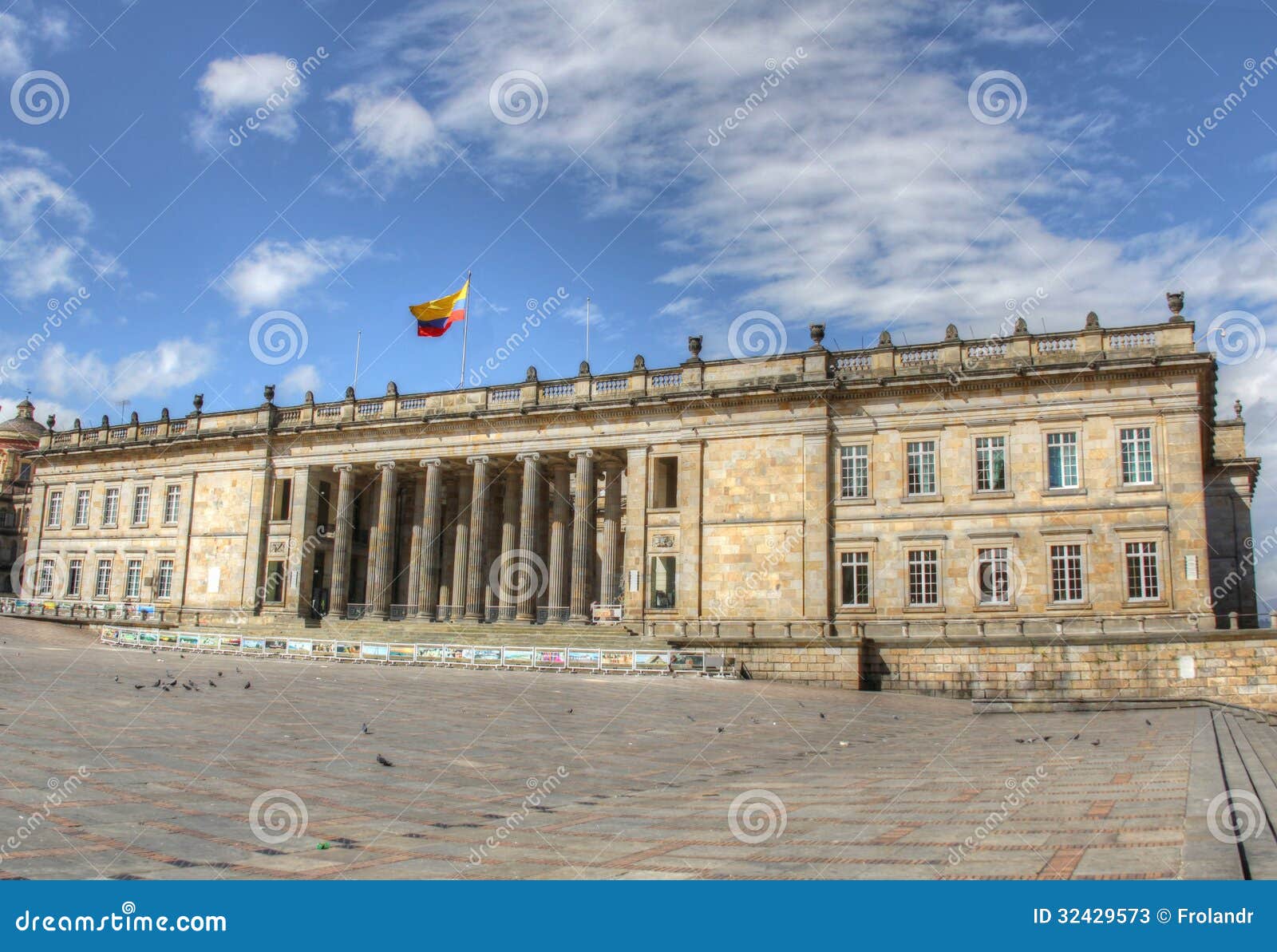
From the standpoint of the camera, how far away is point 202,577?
50188 mm

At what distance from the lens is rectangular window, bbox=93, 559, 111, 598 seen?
54.2 metres

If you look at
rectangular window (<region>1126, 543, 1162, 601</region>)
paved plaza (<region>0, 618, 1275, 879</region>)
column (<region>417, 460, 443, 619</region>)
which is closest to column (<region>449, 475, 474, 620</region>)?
column (<region>417, 460, 443, 619</region>)

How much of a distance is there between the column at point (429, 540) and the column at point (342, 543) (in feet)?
12.5

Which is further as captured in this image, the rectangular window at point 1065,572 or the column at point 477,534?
the column at point 477,534

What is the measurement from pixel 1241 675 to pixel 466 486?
33.5 meters

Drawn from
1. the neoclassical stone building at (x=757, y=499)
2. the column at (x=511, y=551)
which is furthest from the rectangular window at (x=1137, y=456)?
the column at (x=511, y=551)

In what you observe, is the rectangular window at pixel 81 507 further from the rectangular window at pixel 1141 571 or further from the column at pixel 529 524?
the rectangular window at pixel 1141 571

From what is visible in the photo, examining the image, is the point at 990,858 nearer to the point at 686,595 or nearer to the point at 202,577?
the point at 686,595

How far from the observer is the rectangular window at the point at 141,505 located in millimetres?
53438

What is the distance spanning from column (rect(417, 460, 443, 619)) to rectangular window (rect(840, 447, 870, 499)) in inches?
734


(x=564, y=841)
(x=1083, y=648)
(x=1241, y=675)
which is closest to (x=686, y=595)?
(x=1083, y=648)

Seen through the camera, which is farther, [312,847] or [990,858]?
[312,847]

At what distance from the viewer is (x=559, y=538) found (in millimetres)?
42406

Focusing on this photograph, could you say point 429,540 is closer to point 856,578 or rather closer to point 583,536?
point 583,536
